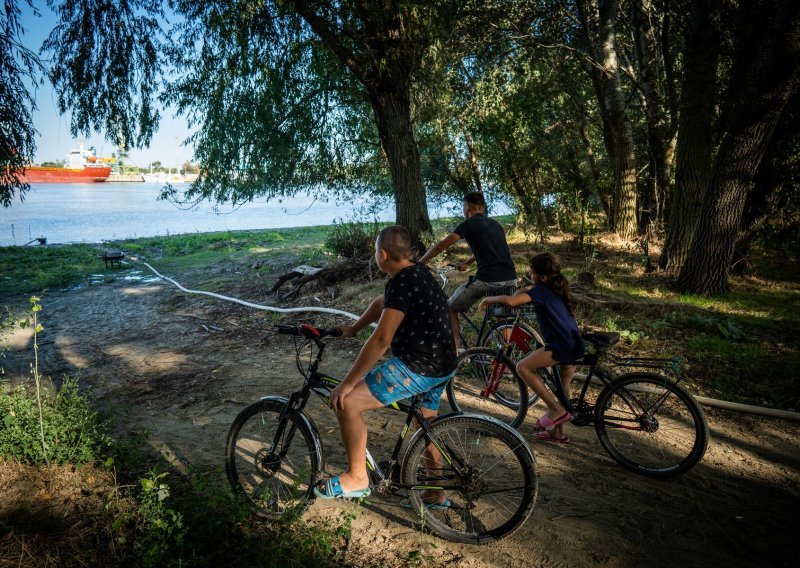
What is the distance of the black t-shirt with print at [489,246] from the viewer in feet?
17.8

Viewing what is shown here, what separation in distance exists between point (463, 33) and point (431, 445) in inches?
476

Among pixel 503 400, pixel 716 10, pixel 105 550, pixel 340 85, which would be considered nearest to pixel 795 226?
pixel 716 10

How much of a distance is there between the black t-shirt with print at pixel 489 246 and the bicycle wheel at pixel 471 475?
2473 millimetres

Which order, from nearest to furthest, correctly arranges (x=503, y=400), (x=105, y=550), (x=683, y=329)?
(x=105, y=550), (x=503, y=400), (x=683, y=329)

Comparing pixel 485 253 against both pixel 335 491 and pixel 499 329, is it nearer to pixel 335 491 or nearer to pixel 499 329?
pixel 499 329

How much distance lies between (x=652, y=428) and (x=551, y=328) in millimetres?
1142

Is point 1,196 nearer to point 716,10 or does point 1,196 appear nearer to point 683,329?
point 683,329

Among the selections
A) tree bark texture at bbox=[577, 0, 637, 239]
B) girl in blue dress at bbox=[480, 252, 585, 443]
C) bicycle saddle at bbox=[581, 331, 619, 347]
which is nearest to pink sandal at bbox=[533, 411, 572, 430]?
→ girl in blue dress at bbox=[480, 252, 585, 443]

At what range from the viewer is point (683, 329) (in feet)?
22.3

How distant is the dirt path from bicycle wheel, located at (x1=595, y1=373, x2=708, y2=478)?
0.52 ft

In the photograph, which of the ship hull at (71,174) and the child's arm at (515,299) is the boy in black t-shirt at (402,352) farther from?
the ship hull at (71,174)

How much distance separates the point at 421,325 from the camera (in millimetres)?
2969

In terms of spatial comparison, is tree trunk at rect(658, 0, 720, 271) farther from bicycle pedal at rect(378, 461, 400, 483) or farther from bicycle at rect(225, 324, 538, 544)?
bicycle pedal at rect(378, 461, 400, 483)

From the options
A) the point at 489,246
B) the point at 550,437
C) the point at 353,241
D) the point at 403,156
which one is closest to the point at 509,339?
the point at 550,437
